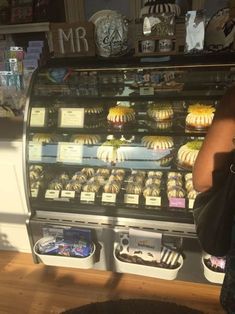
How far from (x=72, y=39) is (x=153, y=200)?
1.32 m

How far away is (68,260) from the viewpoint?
2.43 metres

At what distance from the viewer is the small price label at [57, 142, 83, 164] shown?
2.46m

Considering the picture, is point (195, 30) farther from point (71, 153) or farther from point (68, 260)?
point (68, 260)

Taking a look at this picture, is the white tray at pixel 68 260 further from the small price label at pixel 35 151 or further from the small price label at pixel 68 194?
the small price label at pixel 35 151

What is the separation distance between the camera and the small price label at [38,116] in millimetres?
2377

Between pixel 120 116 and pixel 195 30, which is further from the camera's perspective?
pixel 120 116

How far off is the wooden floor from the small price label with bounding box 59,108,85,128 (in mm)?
1199

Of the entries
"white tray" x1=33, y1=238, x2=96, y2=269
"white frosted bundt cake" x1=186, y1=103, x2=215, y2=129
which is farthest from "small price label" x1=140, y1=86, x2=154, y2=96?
"white tray" x1=33, y1=238, x2=96, y2=269

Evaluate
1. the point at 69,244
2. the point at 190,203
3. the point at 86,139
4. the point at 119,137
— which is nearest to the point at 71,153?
the point at 86,139

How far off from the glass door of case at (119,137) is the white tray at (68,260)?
0.36m

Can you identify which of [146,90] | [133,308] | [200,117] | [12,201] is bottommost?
[133,308]

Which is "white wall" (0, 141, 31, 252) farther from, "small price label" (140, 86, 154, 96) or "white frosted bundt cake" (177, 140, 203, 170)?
"white frosted bundt cake" (177, 140, 203, 170)

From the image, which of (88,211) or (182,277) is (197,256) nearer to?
(182,277)

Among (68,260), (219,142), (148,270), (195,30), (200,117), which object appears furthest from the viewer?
(68,260)
